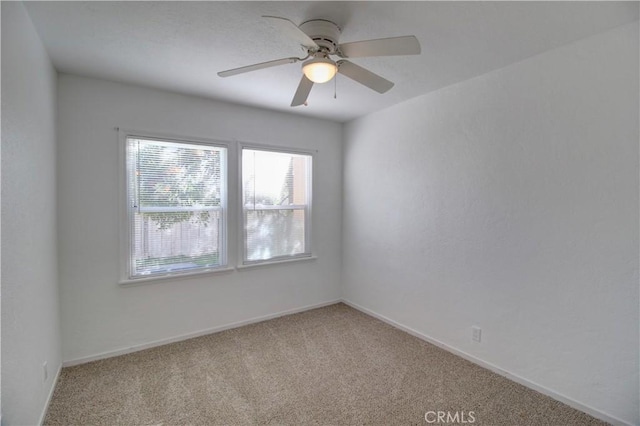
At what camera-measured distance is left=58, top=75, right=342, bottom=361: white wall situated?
2.62 m

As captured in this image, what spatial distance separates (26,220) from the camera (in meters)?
1.78

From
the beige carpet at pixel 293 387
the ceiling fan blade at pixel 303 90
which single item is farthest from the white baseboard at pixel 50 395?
the ceiling fan blade at pixel 303 90

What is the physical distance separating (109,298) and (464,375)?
3.14 m

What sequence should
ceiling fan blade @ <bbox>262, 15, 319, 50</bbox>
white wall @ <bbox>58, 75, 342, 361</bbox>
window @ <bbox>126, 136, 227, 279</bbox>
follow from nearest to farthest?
ceiling fan blade @ <bbox>262, 15, 319, 50</bbox>
white wall @ <bbox>58, 75, 342, 361</bbox>
window @ <bbox>126, 136, 227, 279</bbox>

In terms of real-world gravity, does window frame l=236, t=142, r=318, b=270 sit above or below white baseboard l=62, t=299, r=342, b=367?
above

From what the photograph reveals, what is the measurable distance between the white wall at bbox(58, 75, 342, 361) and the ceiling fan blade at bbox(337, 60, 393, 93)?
1833mm

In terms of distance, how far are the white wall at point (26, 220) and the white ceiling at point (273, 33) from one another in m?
0.28

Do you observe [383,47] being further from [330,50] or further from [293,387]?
[293,387]

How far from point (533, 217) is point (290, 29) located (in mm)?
2133

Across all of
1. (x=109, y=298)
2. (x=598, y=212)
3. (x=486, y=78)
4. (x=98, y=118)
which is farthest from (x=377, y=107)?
(x=109, y=298)

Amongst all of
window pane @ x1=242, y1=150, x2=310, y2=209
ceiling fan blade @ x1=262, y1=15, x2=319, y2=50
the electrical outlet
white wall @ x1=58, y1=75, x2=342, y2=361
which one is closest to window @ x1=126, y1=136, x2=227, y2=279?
white wall @ x1=58, y1=75, x2=342, y2=361

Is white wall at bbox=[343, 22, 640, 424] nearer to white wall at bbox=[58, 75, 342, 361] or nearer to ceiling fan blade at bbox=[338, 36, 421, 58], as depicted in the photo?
ceiling fan blade at bbox=[338, 36, 421, 58]

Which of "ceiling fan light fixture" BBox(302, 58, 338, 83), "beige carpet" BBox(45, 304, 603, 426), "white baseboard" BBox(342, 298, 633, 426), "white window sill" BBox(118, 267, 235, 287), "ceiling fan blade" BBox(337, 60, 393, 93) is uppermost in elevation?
"ceiling fan blade" BBox(337, 60, 393, 93)

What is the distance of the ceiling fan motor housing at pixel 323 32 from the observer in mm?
1786
